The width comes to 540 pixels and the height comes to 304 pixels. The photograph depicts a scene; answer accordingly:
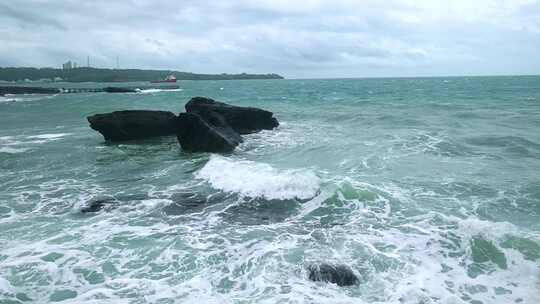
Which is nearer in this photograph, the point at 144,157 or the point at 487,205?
the point at 487,205

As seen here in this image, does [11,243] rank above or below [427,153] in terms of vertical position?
below

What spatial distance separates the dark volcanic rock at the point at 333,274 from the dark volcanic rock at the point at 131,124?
2178 cm

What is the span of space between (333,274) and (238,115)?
2274cm

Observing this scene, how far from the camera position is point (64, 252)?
10.3 metres

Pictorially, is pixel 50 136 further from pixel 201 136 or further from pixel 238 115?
pixel 201 136

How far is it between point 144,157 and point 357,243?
14883 mm

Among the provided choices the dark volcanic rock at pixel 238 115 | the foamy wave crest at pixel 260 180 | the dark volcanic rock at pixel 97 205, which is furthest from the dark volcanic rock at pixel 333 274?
the dark volcanic rock at pixel 238 115

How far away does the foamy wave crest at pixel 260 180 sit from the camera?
14797mm

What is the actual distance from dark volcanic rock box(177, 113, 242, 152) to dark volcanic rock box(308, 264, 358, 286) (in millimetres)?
14759

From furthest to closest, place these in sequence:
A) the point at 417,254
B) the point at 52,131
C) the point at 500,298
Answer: the point at 52,131
the point at 417,254
the point at 500,298

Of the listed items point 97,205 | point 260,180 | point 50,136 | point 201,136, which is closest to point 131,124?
point 201,136

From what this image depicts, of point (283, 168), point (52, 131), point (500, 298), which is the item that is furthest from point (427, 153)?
point (52, 131)

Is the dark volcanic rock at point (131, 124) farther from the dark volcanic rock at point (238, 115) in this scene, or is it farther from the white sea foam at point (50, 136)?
the white sea foam at point (50, 136)

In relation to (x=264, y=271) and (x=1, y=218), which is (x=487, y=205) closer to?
(x=264, y=271)
